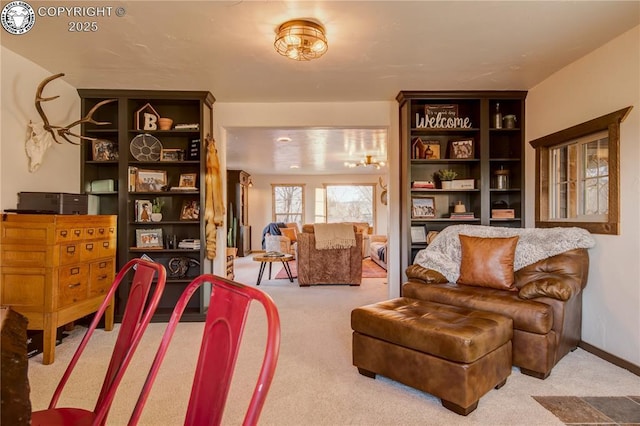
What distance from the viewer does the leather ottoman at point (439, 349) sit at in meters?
1.82

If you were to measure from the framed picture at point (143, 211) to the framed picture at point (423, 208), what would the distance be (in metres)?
2.88

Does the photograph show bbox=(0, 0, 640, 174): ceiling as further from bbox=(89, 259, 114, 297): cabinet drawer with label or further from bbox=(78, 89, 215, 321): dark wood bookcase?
bbox=(89, 259, 114, 297): cabinet drawer with label

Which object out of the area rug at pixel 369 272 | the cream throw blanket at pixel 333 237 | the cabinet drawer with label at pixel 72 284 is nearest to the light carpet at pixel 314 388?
the cabinet drawer with label at pixel 72 284

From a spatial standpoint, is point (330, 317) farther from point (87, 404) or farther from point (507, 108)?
point (507, 108)

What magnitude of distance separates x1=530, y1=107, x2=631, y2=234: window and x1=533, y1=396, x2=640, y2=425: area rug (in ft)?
3.96

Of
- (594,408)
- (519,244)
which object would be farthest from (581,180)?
(594,408)

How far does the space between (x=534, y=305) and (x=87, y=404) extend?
108 inches

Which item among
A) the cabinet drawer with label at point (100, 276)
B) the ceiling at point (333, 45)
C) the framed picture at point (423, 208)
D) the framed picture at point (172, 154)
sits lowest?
the cabinet drawer with label at point (100, 276)

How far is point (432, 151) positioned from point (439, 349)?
2582mm

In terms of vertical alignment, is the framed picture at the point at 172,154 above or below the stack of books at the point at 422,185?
above

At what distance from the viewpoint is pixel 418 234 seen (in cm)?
395

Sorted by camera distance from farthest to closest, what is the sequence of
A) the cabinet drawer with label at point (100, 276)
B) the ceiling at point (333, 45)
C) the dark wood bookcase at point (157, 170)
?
the dark wood bookcase at point (157, 170)
the cabinet drawer with label at point (100, 276)
the ceiling at point (333, 45)

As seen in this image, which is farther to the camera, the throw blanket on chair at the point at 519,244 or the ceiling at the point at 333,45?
the throw blanket on chair at the point at 519,244

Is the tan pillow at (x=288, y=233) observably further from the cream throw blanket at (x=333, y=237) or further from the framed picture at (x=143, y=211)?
the framed picture at (x=143, y=211)
